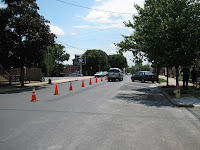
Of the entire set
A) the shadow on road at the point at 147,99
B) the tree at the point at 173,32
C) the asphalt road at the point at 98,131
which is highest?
the tree at the point at 173,32

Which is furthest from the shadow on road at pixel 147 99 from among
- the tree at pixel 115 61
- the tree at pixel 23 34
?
the tree at pixel 115 61

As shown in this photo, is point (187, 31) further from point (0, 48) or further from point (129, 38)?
point (0, 48)

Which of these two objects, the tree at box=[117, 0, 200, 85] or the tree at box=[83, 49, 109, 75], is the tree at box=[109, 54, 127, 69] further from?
the tree at box=[117, 0, 200, 85]

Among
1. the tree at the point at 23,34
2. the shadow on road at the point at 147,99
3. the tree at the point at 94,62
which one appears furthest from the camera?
the tree at the point at 94,62

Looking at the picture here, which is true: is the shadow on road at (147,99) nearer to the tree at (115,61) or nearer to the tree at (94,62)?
the tree at (94,62)

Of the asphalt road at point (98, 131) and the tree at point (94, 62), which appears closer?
the asphalt road at point (98, 131)

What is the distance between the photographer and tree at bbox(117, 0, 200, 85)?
1255 centimetres

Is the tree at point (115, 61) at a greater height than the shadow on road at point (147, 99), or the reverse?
the tree at point (115, 61)

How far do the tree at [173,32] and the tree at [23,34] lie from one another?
11804 mm

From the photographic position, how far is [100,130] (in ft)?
19.0

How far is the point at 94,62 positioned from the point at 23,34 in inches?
2722

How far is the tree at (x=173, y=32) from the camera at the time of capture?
12547 millimetres

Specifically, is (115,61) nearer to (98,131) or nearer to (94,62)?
(94,62)

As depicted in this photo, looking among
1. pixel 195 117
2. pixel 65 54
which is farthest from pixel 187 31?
pixel 65 54
